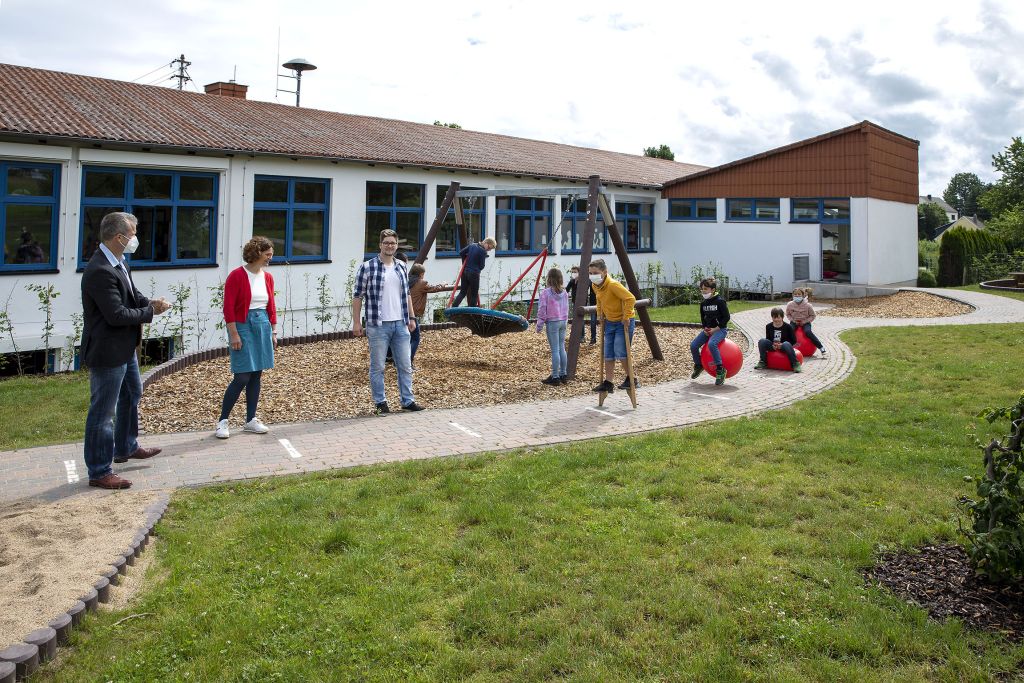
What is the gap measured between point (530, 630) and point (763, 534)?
199cm

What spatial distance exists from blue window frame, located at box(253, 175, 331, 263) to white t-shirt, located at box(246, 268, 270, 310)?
10437 millimetres

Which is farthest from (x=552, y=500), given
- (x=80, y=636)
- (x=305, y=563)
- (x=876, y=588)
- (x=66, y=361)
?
(x=66, y=361)

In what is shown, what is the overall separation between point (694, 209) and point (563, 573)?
2714 centimetres

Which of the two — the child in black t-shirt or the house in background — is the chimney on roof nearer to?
the house in background

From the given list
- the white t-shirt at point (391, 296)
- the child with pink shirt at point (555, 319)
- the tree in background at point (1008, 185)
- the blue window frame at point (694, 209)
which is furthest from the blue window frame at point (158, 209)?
the tree in background at point (1008, 185)

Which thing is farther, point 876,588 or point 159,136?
point 159,136

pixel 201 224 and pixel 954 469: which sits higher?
pixel 201 224

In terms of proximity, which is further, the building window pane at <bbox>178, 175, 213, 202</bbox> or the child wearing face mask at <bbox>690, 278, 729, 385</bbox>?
the building window pane at <bbox>178, 175, 213, 202</bbox>

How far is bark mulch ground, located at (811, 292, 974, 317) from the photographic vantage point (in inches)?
845

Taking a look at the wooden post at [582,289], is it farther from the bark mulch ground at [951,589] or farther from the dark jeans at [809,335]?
the bark mulch ground at [951,589]

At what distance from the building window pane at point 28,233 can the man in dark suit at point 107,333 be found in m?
9.66

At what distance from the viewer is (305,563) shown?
5.04 metres

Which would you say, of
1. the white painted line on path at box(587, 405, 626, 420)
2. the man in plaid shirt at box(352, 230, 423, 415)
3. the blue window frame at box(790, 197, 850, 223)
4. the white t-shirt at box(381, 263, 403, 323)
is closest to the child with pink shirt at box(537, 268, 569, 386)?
the white painted line on path at box(587, 405, 626, 420)

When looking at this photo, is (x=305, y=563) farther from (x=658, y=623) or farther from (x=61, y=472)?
(x=61, y=472)
